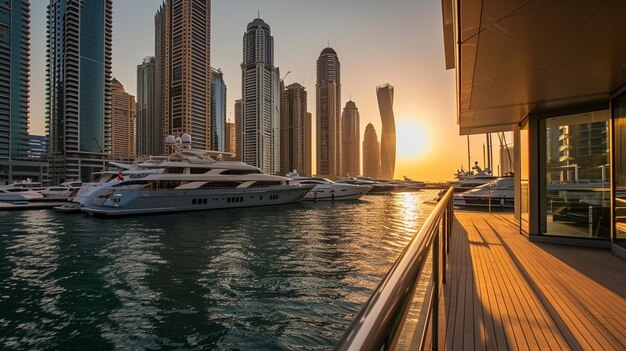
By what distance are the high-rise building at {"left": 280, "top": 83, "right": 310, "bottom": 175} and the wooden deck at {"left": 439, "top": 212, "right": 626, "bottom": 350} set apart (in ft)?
388

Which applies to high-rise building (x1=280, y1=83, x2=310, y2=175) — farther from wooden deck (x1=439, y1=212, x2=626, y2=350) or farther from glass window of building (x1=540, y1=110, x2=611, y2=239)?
wooden deck (x1=439, y1=212, x2=626, y2=350)

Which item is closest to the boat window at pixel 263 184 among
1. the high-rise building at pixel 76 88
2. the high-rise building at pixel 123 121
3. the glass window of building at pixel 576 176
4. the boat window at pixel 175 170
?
the boat window at pixel 175 170

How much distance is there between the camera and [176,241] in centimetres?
1516

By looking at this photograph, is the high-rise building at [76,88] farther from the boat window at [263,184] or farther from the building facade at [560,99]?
the building facade at [560,99]

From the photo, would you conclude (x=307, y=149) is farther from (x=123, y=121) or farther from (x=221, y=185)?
(x=221, y=185)

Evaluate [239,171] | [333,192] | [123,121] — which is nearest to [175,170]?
[239,171]

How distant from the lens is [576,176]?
688 cm

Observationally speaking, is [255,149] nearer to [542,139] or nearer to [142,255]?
[142,255]

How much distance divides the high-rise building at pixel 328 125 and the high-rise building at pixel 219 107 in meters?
40.6

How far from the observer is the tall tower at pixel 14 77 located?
9217 cm

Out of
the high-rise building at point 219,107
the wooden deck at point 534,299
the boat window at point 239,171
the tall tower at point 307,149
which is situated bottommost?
the wooden deck at point 534,299

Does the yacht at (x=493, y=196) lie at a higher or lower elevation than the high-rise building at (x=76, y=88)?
lower

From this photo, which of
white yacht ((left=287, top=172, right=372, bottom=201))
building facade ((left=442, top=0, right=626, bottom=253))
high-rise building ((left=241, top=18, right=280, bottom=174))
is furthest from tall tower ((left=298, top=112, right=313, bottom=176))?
building facade ((left=442, top=0, right=626, bottom=253))

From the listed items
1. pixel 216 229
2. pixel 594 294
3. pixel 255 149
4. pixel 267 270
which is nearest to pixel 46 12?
pixel 255 149
